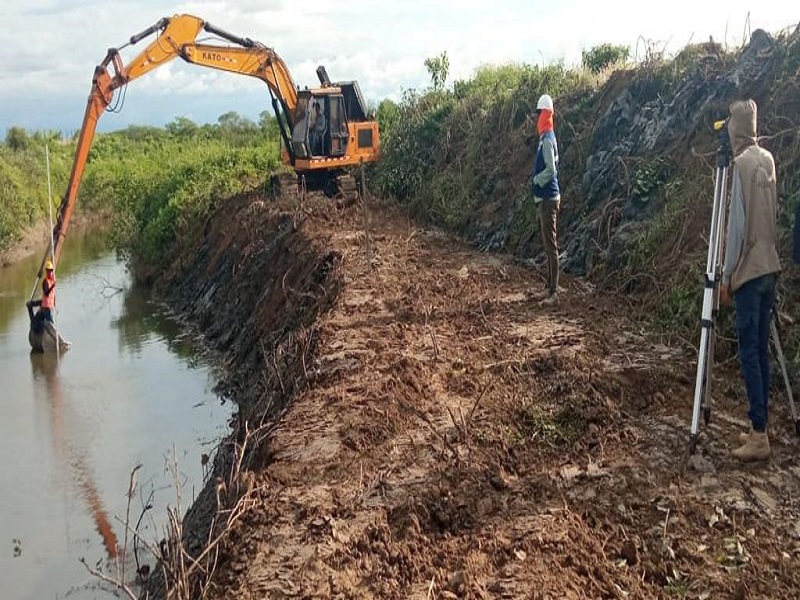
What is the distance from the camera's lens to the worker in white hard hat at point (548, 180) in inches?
341

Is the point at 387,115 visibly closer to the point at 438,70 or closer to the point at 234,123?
the point at 438,70

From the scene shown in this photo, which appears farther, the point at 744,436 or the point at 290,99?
the point at 290,99

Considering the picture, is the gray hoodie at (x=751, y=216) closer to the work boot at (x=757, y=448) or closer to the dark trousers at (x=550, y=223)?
the work boot at (x=757, y=448)

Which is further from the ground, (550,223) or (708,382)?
(550,223)

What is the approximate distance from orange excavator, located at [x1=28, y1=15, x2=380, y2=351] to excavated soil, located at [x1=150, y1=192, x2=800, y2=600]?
8.11 metres

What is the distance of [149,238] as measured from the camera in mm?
22453

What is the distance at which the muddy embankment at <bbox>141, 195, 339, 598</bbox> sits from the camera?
19.8ft

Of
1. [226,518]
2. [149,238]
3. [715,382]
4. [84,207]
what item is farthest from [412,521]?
[84,207]

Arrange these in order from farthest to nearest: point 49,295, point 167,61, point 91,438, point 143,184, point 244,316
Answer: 1. point 143,184
2. point 167,61
3. point 244,316
4. point 49,295
5. point 91,438

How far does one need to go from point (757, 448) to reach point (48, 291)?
40.9ft

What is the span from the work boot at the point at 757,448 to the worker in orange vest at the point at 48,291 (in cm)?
1226

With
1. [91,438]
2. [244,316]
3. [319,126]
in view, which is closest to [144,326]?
[244,316]

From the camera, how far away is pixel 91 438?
416 inches

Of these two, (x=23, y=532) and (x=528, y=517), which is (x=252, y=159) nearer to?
(x=23, y=532)
